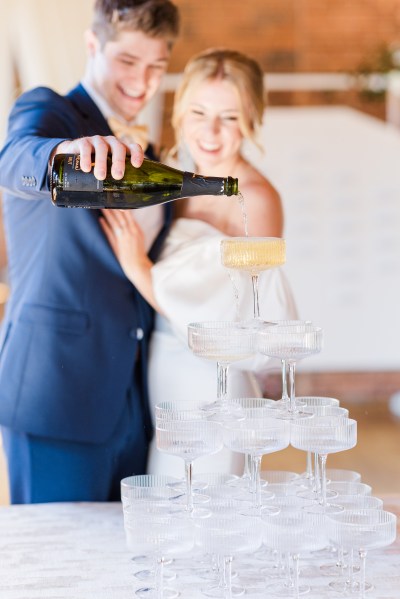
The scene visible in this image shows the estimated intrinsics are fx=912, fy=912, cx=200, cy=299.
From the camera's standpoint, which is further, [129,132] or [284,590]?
[129,132]

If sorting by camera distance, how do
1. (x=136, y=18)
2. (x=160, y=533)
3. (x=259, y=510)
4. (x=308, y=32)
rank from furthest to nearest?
(x=308, y=32) < (x=136, y=18) < (x=259, y=510) < (x=160, y=533)

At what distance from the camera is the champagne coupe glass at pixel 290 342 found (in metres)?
1.63

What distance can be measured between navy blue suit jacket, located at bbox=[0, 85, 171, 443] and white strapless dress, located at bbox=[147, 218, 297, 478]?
10 centimetres

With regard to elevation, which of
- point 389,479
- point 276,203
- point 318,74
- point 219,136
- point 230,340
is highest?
point 318,74

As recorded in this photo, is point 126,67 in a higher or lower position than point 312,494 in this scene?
higher

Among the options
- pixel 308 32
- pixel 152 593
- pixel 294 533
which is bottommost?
pixel 152 593

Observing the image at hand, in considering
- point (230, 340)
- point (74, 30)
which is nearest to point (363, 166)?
point (74, 30)

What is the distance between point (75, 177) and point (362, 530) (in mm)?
804

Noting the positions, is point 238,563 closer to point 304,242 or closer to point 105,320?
point 105,320

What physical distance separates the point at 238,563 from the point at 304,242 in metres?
3.57

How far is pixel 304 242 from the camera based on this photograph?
5.11 meters

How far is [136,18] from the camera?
104 inches

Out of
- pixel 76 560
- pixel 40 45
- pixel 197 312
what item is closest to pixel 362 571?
pixel 76 560

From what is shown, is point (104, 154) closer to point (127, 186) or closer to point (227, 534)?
point (127, 186)
